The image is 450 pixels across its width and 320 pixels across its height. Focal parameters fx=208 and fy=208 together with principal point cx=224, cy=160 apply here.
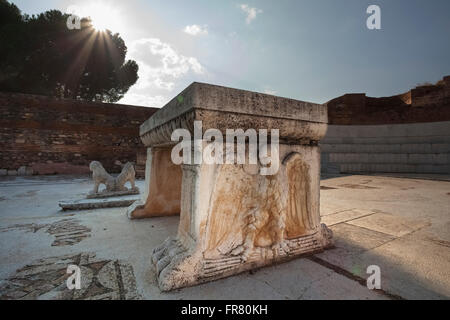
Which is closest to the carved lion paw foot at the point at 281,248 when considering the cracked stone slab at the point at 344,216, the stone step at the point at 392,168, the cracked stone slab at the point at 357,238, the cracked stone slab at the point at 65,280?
the cracked stone slab at the point at 357,238

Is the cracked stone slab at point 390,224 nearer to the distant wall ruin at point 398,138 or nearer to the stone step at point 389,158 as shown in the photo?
the distant wall ruin at point 398,138

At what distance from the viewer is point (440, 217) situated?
8.20ft

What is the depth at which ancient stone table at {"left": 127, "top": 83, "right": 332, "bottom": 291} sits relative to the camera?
1.22 m

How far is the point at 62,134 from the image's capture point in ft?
29.2

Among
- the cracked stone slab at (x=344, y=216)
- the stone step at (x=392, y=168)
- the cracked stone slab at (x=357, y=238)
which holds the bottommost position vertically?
the cracked stone slab at (x=344, y=216)

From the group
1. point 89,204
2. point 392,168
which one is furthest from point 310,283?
point 392,168

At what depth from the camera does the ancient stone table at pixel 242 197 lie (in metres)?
1.22

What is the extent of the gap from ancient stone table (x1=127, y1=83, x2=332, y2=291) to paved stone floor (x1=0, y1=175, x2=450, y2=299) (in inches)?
4.0

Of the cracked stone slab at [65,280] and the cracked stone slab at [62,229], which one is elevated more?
the cracked stone slab at [65,280]

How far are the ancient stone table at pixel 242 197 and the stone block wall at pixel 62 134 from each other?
30.2 feet

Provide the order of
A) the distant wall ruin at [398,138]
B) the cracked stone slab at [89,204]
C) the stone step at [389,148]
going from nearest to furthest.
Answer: the cracked stone slab at [89,204] < the stone step at [389,148] < the distant wall ruin at [398,138]

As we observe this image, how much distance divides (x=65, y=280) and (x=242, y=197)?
114 centimetres
